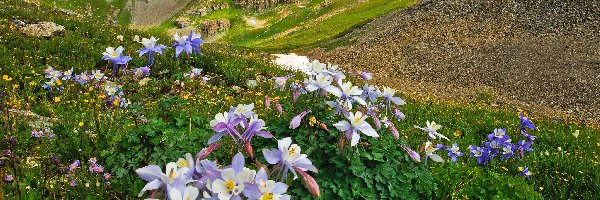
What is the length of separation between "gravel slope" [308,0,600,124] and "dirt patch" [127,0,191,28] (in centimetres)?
14462

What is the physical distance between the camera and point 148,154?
4.80 meters

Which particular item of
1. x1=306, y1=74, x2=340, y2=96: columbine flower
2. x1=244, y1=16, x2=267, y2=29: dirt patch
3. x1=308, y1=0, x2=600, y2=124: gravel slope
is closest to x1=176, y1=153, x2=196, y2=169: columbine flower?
x1=306, y1=74, x2=340, y2=96: columbine flower

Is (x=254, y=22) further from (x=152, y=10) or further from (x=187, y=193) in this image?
(x=187, y=193)

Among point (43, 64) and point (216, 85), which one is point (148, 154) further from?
point (43, 64)

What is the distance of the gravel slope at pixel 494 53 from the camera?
80.0ft

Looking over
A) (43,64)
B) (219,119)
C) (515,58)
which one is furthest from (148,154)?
(515,58)

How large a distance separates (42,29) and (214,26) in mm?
120977

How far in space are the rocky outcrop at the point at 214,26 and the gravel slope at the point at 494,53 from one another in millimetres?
95778

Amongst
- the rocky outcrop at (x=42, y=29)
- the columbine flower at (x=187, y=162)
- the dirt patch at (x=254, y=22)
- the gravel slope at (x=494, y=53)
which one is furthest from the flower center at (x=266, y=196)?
the dirt patch at (x=254, y=22)

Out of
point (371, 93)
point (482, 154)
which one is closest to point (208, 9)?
point (482, 154)

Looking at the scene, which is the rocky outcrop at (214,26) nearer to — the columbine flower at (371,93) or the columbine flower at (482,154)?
the columbine flower at (482,154)

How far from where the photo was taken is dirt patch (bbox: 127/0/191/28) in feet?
573

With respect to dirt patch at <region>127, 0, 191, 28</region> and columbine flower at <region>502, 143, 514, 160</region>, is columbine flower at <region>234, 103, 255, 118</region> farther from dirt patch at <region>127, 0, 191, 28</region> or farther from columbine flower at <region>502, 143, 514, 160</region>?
dirt patch at <region>127, 0, 191, 28</region>

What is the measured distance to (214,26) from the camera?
134 m
